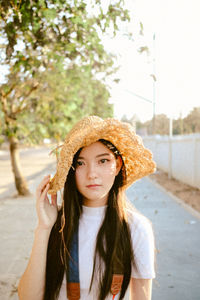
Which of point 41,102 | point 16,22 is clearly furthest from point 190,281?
point 41,102

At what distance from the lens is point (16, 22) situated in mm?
2797

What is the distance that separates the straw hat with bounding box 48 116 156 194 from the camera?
1.60 metres

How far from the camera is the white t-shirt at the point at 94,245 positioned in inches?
62.1

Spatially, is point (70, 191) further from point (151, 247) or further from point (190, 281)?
point (190, 281)

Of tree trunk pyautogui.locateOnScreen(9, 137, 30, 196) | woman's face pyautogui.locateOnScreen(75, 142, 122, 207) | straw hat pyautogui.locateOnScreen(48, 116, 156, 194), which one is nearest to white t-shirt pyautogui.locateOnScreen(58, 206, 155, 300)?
woman's face pyautogui.locateOnScreen(75, 142, 122, 207)

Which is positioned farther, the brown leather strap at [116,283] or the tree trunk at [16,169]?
the tree trunk at [16,169]

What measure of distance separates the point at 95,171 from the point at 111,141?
199 millimetres

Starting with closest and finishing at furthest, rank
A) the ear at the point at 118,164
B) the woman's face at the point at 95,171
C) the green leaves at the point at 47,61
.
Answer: the woman's face at the point at 95,171
the ear at the point at 118,164
the green leaves at the point at 47,61

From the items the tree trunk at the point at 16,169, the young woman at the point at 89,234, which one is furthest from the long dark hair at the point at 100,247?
the tree trunk at the point at 16,169

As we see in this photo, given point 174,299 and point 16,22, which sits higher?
point 16,22

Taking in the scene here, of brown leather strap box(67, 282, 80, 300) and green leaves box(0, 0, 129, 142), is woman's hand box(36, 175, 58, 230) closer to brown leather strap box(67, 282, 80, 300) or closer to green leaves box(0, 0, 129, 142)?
brown leather strap box(67, 282, 80, 300)

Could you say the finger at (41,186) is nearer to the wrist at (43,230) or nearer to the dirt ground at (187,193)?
the wrist at (43,230)

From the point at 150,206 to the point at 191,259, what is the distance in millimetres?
3563

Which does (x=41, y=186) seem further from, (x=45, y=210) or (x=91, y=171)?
(x=91, y=171)
